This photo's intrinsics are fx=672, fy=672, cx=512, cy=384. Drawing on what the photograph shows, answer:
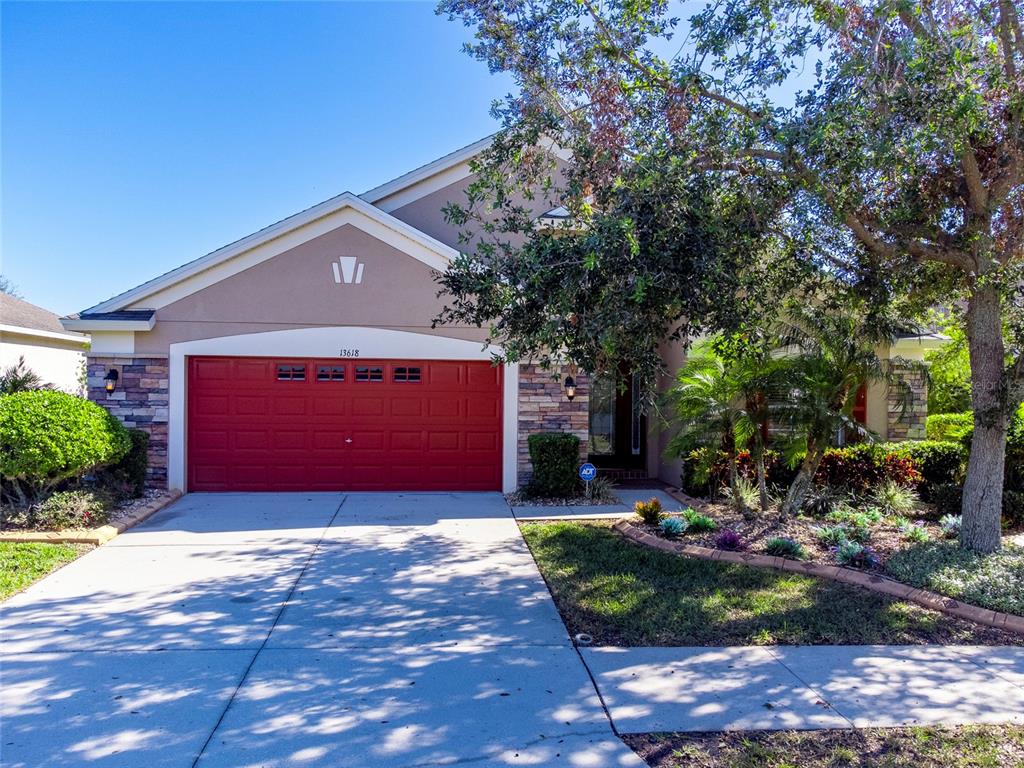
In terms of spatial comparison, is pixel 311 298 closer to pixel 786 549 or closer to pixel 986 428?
pixel 786 549

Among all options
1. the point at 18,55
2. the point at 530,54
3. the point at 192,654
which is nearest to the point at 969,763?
the point at 192,654

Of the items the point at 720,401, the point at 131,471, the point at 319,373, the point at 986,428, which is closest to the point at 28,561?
the point at 131,471

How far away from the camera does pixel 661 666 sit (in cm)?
456

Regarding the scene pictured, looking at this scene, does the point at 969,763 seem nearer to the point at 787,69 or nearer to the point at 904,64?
the point at 904,64

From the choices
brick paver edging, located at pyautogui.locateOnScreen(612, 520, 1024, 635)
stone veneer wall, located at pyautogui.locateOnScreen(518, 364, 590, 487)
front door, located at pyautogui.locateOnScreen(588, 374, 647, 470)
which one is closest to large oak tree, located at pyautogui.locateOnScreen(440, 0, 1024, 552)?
brick paver edging, located at pyautogui.locateOnScreen(612, 520, 1024, 635)

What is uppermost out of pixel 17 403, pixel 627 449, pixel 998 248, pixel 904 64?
pixel 904 64

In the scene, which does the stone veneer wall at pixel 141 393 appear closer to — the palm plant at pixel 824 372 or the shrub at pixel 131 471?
the shrub at pixel 131 471


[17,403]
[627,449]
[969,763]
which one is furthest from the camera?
[627,449]

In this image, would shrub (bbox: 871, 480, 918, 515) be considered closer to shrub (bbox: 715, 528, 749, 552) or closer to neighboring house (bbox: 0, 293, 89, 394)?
shrub (bbox: 715, 528, 749, 552)

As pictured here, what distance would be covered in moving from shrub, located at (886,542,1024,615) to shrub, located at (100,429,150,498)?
9.73 metres

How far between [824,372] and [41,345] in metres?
19.2

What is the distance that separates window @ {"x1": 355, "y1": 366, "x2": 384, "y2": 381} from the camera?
1105cm

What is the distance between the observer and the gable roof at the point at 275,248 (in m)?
10.4

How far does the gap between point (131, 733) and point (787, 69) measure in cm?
792
